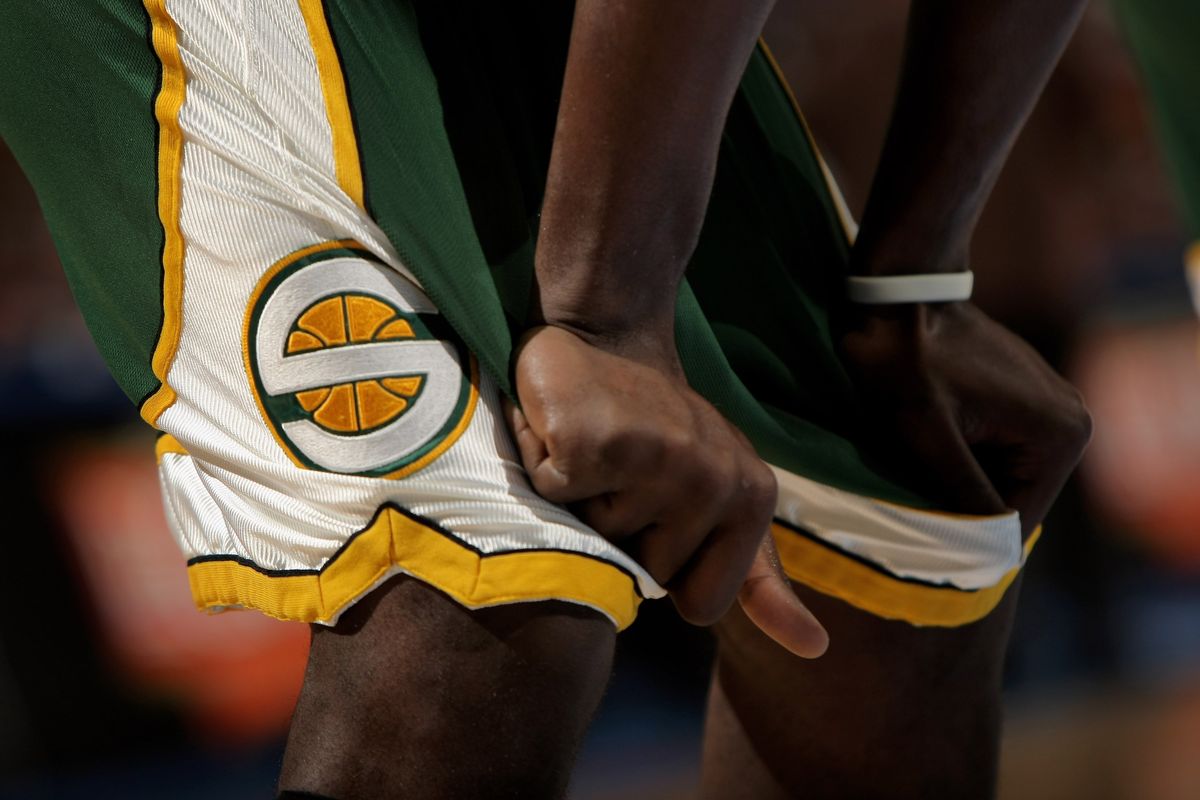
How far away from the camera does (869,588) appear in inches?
35.2

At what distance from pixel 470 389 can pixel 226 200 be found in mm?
159

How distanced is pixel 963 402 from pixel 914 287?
0.09 metres

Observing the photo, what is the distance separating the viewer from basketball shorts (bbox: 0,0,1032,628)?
648mm

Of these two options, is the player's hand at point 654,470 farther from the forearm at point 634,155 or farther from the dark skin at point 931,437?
the dark skin at point 931,437

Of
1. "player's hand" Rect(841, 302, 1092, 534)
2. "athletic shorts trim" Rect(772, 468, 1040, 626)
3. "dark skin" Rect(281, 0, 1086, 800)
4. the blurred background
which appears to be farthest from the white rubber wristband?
the blurred background

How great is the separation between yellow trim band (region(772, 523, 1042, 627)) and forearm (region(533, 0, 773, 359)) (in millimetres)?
245

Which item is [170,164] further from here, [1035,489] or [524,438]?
[1035,489]

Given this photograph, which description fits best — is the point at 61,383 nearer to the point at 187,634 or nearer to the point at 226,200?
the point at 187,634

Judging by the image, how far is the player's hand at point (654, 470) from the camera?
629 millimetres

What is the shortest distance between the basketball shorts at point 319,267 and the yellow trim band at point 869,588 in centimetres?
13

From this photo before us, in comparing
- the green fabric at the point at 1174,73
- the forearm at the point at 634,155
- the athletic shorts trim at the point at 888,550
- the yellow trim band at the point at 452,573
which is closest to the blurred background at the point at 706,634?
the green fabric at the point at 1174,73

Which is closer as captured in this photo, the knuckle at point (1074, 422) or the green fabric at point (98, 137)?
the green fabric at point (98, 137)

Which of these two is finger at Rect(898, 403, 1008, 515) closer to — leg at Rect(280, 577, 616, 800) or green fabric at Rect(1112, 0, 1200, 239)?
leg at Rect(280, 577, 616, 800)

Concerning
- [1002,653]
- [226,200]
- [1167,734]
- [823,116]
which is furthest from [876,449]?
[823,116]
